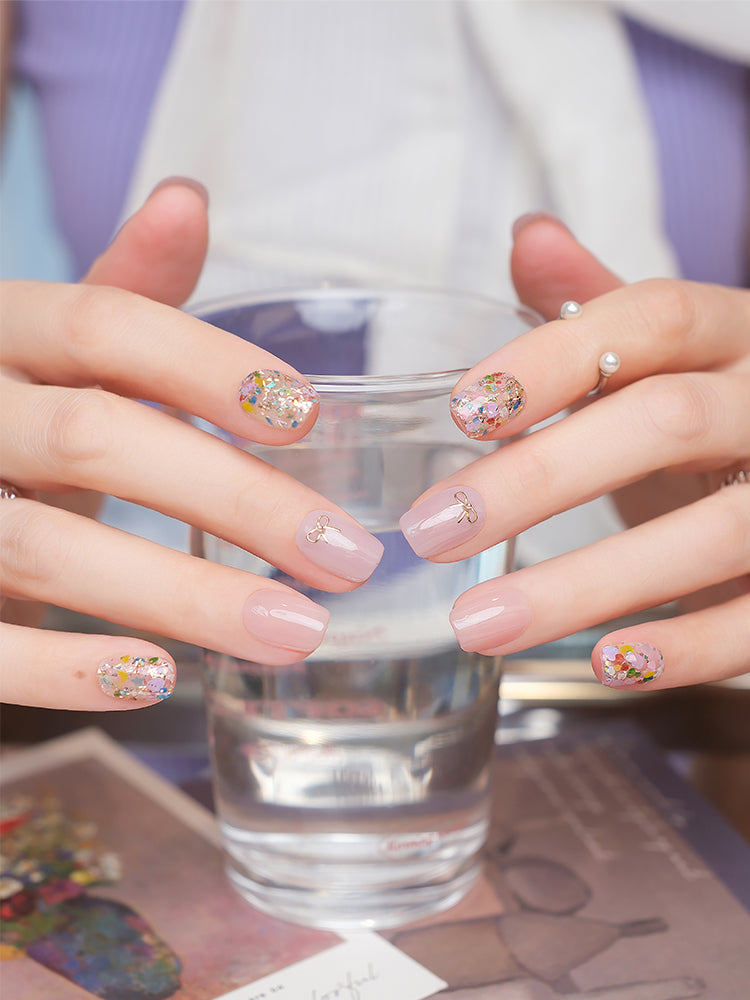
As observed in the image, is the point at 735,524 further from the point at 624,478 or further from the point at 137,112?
the point at 137,112

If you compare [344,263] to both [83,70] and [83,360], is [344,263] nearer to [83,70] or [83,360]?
[83,70]

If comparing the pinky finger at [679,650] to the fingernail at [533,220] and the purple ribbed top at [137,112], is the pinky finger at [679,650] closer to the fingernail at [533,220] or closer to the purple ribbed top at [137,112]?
the fingernail at [533,220]

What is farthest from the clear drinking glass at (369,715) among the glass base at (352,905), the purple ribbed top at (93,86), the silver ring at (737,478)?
the purple ribbed top at (93,86)

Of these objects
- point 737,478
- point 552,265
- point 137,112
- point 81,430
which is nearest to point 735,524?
point 737,478

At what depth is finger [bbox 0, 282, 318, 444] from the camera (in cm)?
34

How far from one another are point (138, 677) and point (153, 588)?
0.04 meters

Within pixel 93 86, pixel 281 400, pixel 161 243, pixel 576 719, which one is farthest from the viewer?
pixel 93 86

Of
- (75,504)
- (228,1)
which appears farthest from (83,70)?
(75,504)

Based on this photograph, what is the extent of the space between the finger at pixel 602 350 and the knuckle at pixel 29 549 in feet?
0.55

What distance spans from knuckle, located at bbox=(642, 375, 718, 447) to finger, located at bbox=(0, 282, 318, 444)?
5.8 inches

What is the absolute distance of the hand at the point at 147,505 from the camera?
1.13 ft

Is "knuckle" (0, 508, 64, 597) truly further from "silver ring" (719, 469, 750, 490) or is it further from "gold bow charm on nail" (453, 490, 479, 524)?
"silver ring" (719, 469, 750, 490)

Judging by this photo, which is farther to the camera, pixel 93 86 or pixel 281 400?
pixel 93 86

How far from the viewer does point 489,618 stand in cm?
35
